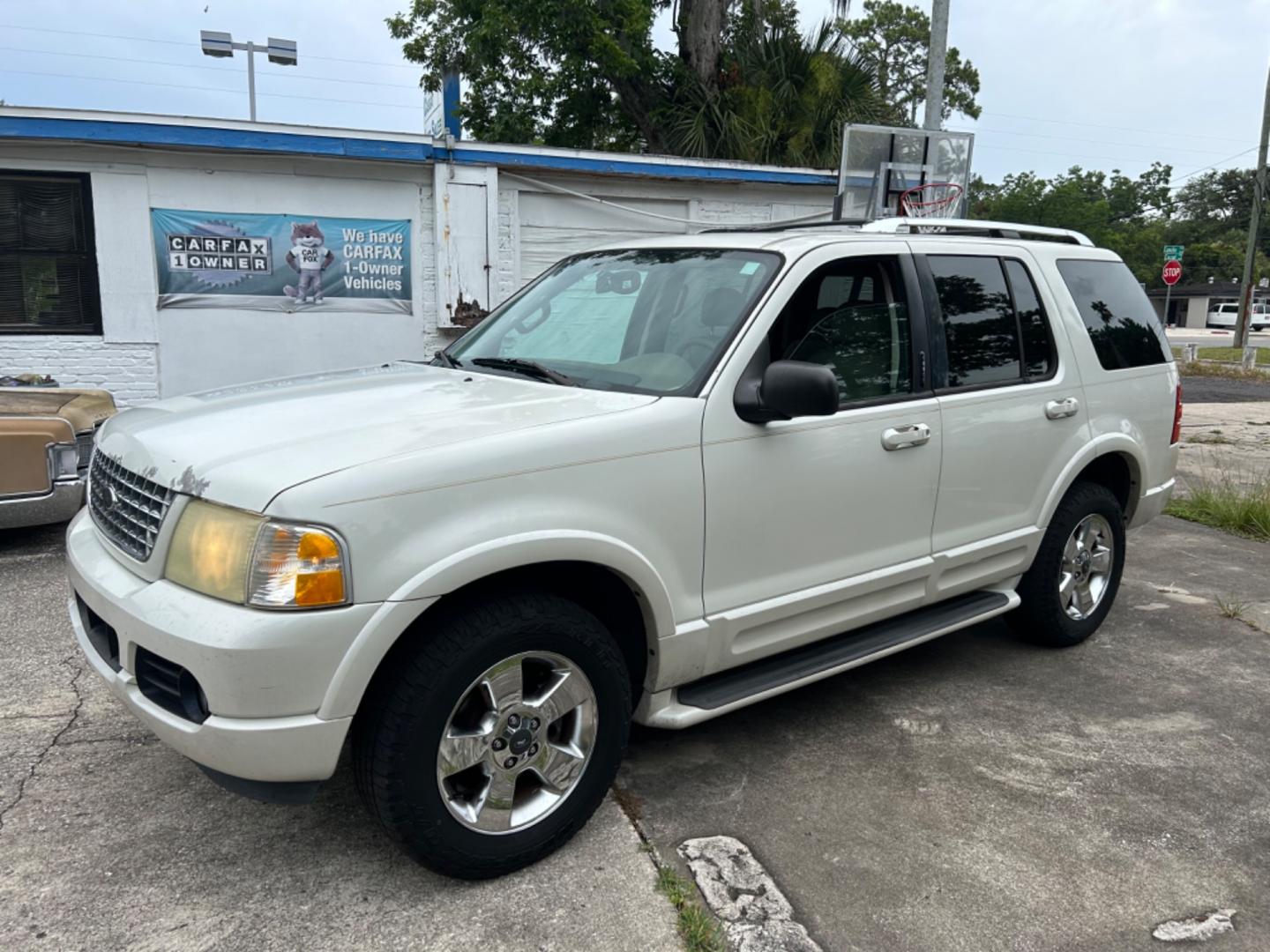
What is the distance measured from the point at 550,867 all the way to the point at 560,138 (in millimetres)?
17421

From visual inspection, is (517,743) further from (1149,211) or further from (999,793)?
(1149,211)

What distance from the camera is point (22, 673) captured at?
4.09 meters

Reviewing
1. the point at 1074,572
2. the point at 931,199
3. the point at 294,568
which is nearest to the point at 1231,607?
the point at 1074,572

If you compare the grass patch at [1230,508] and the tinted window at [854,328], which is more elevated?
the tinted window at [854,328]

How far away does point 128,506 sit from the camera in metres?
2.79

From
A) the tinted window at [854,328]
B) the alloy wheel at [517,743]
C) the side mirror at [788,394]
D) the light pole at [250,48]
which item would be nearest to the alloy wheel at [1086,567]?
the tinted window at [854,328]

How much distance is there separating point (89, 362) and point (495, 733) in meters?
7.99

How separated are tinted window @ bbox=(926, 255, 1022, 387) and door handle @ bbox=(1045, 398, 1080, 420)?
211mm

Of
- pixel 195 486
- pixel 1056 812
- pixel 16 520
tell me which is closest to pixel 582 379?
pixel 195 486

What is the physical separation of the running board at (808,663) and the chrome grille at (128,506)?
1525 millimetres

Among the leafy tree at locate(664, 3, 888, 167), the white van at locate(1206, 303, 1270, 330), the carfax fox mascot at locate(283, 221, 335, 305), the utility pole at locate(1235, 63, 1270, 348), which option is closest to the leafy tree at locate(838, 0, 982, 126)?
the utility pole at locate(1235, 63, 1270, 348)

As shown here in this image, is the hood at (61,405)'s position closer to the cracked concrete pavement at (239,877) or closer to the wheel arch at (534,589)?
the cracked concrete pavement at (239,877)

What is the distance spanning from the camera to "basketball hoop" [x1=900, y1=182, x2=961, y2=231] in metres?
9.72

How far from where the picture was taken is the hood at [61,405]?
5688mm
